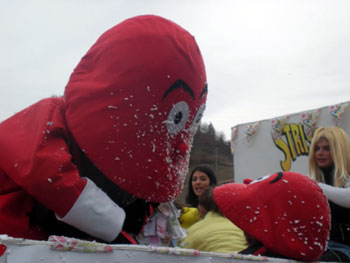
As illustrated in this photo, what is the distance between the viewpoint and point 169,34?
1.17 meters

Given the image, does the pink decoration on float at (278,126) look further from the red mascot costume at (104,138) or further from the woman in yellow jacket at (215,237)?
the red mascot costume at (104,138)

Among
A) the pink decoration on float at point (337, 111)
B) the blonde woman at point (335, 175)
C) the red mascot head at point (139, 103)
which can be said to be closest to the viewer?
the red mascot head at point (139, 103)

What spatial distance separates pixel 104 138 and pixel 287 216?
0.59 metres

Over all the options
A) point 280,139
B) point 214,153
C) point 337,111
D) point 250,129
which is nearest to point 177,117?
point 337,111

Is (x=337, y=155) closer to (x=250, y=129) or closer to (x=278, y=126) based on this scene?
(x=278, y=126)

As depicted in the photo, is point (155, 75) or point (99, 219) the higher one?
point (155, 75)

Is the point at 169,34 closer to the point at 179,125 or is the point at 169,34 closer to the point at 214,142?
the point at 179,125

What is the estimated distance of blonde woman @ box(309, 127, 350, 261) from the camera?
6.39 ft

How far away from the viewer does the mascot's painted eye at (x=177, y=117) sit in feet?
3.72

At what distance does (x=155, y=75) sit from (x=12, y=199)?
0.52 m

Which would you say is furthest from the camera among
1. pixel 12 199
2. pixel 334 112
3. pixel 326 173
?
pixel 334 112

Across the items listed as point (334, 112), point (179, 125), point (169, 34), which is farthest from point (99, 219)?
point (334, 112)

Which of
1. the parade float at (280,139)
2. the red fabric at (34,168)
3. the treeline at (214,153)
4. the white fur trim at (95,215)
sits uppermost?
the red fabric at (34,168)

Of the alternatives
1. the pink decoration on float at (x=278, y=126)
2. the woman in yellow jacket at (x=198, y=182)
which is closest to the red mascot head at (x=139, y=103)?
the woman in yellow jacket at (x=198, y=182)
